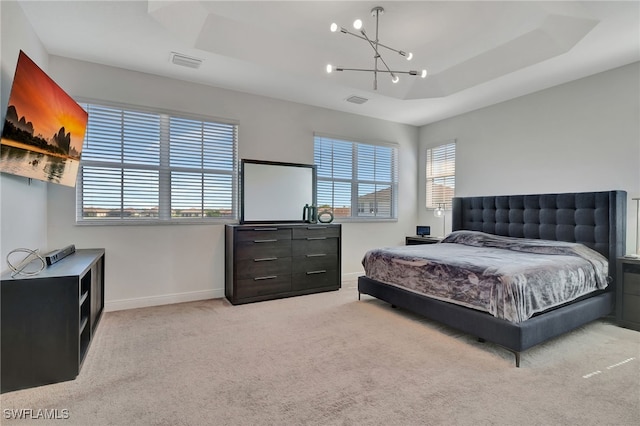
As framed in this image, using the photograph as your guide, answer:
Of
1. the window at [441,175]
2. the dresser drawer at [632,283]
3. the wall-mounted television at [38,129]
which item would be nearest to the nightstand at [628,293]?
the dresser drawer at [632,283]

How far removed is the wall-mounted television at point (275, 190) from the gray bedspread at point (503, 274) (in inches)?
54.4

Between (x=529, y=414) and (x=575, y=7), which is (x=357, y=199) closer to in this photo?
(x=575, y=7)

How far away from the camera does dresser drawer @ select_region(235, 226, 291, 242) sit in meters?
3.89

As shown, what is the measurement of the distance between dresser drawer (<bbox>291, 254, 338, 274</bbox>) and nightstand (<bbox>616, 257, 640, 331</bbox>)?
10.2ft

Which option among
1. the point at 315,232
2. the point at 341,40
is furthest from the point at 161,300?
the point at 341,40

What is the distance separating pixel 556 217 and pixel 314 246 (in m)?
3.07

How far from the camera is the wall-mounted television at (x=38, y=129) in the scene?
2.12 metres

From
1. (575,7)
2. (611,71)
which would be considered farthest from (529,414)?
(611,71)

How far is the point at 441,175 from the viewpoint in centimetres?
569

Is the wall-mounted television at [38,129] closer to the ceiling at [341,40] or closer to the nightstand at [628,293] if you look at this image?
the ceiling at [341,40]

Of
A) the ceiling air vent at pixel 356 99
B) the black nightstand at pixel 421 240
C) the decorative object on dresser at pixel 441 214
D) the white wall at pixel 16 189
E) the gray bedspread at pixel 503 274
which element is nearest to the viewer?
the white wall at pixel 16 189

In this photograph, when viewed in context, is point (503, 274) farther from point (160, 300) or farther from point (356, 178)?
point (160, 300)

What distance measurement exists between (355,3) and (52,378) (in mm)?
3681

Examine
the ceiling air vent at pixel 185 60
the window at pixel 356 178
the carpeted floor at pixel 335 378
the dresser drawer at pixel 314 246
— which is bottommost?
the carpeted floor at pixel 335 378
